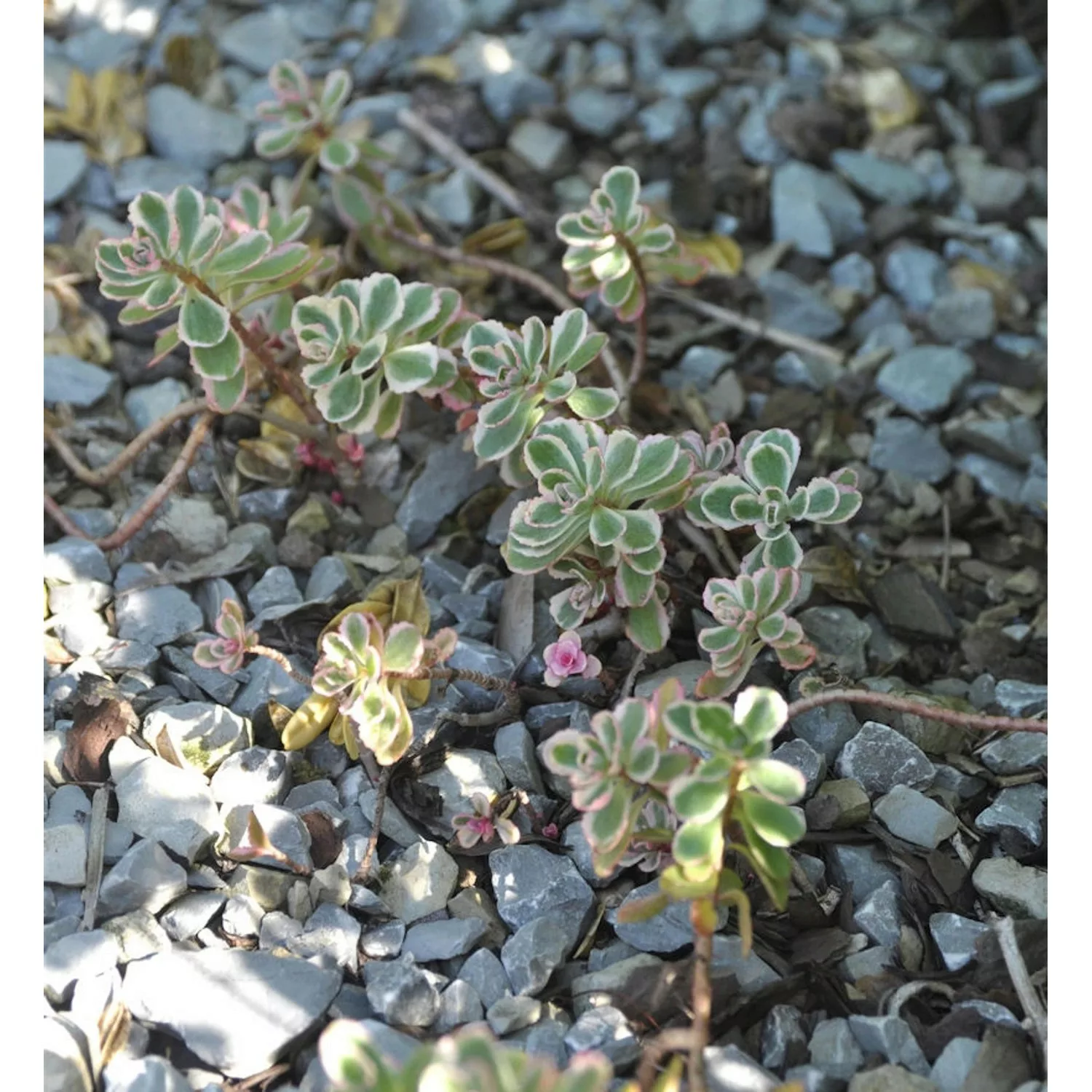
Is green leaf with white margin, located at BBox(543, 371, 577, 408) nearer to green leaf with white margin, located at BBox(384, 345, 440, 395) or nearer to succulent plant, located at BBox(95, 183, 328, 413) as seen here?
green leaf with white margin, located at BBox(384, 345, 440, 395)

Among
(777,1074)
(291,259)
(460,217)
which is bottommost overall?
(777,1074)

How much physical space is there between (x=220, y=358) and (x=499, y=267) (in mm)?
633

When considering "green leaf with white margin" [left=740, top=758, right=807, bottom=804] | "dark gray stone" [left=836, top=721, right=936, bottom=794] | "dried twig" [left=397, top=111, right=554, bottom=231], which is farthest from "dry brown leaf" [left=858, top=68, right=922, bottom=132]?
"green leaf with white margin" [left=740, top=758, right=807, bottom=804]

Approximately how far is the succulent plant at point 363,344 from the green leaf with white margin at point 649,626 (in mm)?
392

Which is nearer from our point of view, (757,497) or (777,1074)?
(777,1074)

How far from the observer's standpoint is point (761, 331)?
2.38 m

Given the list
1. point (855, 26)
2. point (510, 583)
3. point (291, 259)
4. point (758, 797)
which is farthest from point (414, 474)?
point (855, 26)

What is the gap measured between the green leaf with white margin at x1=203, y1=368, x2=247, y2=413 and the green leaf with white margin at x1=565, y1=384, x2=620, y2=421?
1.40ft

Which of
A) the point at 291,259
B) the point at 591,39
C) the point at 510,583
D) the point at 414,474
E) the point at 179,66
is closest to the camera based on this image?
the point at 291,259

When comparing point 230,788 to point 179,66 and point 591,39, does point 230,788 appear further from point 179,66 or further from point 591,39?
point 591,39

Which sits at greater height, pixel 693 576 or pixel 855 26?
pixel 855 26

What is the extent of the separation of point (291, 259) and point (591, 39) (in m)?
1.32

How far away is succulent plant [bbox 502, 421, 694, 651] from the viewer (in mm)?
1530

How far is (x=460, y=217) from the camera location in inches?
97.4
